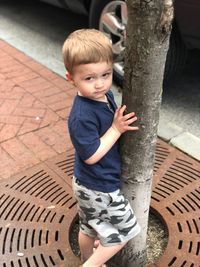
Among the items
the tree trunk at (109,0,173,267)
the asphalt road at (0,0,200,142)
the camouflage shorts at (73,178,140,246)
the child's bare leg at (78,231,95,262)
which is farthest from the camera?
the asphalt road at (0,0,200,142)

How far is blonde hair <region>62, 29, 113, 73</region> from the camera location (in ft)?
5.65

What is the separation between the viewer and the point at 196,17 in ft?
10.9

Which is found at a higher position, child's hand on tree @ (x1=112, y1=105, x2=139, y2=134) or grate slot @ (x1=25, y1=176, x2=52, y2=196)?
child's hand on tree @ (x1=112, y1=105, x2=139, y2=134)

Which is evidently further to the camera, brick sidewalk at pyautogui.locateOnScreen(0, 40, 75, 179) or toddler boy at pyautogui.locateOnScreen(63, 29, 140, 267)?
brick sidewalk at pyautogui.locateOnScreen(0, 40, 75, 179)

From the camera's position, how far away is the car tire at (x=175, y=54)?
376 centimetres

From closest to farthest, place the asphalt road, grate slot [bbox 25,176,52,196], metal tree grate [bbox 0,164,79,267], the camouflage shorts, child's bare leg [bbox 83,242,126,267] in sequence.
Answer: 1. the camouflage shorts
2. child's bare leg [bbox 83,242,126,267]
3. metal tree grate [bbox 0,164,79,267]
4. grate slot [bbox 25,176,52,196]
5. the asphalt road

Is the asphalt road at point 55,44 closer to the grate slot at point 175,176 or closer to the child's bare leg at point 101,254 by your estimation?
the grate slot at point 175,176

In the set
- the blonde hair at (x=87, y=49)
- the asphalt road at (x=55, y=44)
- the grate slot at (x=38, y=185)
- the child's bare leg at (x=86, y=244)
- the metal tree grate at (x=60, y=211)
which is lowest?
the asphalt road at (x=55, y=44)

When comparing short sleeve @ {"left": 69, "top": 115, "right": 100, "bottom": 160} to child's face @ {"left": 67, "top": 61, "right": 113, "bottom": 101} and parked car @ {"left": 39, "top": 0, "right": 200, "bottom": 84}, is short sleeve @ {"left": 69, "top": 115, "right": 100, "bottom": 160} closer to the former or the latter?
child's face @ {"left": 67, "top": 61, "right": 113, "bottom": 101}

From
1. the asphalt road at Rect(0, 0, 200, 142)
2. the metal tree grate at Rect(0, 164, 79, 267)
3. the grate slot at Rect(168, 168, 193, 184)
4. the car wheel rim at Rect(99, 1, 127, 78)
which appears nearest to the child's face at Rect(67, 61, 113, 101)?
the metal tree grate at Rect(0, 164, 79, 267)

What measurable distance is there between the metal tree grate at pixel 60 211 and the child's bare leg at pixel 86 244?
0.36 feet

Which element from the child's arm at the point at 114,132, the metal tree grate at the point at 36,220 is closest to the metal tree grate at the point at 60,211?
the metal tree grate at the point at 36,220

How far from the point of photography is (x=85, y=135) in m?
1.80

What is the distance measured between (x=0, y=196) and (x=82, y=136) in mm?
1306
